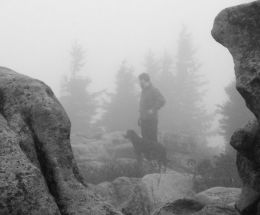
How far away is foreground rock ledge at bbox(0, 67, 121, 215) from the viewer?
3.65 m

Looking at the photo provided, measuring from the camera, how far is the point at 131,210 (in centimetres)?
904

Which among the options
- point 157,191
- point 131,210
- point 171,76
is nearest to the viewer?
point 131,210

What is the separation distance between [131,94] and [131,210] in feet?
97.7

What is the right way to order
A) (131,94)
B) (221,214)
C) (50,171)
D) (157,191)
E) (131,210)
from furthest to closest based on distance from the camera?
(131,94), (157,191), (131,210), (221,214), (50,171)

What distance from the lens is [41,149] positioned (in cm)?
445

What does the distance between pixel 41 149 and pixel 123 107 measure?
32868 millimetres

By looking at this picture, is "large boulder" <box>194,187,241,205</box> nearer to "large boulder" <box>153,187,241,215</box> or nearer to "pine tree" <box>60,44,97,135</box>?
"large boulder" <box>153,187,241,215</box>

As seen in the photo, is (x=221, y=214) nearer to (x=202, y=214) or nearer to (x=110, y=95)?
(x=202, y=214)

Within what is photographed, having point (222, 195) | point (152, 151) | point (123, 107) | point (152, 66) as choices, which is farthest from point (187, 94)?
point (222, 195)

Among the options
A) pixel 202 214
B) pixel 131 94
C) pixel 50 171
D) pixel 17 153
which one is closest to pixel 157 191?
pixel 202 214

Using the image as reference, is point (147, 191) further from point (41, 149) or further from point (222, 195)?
point (41, 149)

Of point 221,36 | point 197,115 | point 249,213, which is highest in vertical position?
point 221,36

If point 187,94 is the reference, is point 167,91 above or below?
above

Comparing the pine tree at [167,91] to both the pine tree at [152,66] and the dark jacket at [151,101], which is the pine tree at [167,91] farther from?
the dark jacket at [151,101]
